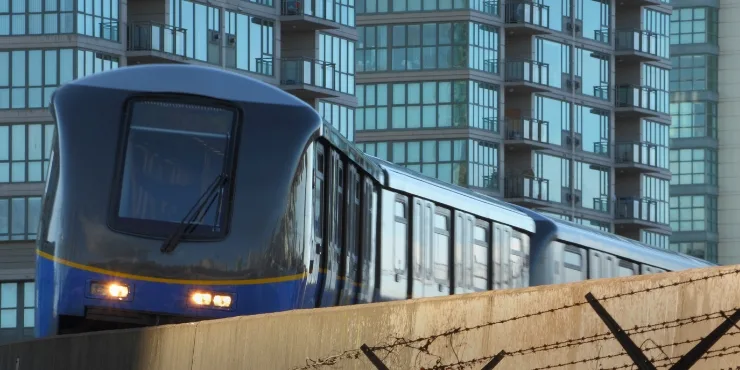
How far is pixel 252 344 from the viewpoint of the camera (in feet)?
49.0

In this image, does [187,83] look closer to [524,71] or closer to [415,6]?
[524,71]

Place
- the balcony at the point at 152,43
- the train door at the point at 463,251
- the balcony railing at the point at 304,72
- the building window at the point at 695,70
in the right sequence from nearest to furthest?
the train door at the point at 463,251 → the balcony at the point at 152,43 → the balcony railing at the point at 304,72 → the building window at the point at 695,70

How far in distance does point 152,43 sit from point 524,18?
27.5 metres

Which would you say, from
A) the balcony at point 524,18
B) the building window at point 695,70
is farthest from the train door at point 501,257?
the building window at point 695,70

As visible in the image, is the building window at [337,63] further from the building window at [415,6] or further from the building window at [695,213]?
the building window at [695,213]

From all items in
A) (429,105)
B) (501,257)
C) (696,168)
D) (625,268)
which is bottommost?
(625,268)

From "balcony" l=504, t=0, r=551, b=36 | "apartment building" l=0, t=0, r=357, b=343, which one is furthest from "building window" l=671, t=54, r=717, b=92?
"apartment building" l=0, t=0, r=357, b=343

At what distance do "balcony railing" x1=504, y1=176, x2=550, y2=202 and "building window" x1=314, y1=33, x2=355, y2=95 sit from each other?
1275cm

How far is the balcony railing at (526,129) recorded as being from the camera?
9594 cm

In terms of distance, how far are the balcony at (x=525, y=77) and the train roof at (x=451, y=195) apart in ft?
212

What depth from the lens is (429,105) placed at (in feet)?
314

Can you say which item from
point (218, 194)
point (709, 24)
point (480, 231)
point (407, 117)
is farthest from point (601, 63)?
point (218, 194)

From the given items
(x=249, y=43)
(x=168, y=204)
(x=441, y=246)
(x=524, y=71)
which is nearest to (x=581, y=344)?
(x=168, y=204)

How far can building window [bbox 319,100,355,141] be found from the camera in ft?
272
